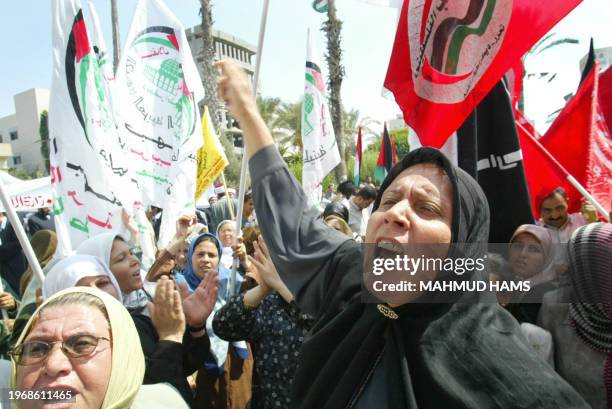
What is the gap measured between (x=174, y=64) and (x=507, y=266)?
141 inches

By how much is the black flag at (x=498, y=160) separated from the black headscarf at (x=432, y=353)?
896 mm

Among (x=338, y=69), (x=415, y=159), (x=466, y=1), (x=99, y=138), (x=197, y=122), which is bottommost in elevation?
(x=415, y=159)

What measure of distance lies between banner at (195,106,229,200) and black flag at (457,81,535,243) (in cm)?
366

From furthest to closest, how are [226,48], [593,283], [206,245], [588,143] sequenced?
[226,48]
[588,143]
[206,245]
[593,283]

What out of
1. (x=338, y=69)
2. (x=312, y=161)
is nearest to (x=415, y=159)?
(x=312, y=161)

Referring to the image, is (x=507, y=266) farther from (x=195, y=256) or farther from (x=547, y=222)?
(x=195, y=256)

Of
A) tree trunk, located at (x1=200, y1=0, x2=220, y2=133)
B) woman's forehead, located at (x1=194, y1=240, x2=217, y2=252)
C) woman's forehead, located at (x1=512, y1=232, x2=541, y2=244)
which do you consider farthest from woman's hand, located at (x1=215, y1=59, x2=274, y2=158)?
tree trunk, located at (x1=200, y1=0, x2=220, y2=133)

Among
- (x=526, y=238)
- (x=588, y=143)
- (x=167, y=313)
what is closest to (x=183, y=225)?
(x=167, y=313)

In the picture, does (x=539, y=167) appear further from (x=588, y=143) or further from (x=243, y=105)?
(x=243, y=105)

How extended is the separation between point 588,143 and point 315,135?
3.71 m

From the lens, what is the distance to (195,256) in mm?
3057

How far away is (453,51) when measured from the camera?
2186mm

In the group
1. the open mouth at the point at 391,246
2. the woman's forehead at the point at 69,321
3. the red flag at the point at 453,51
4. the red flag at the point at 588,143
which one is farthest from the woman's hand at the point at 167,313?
the red flag at the point at 588,143

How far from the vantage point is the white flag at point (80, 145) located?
288cm
